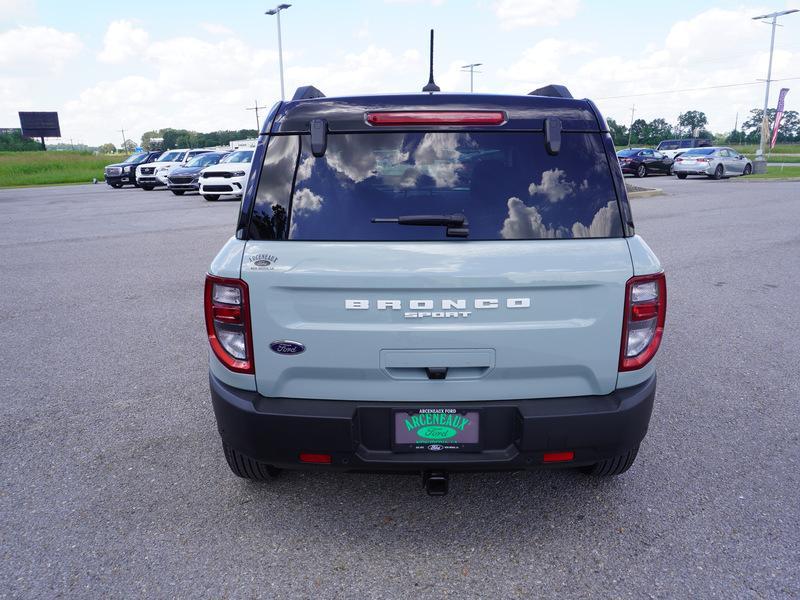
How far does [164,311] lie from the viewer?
6.88m

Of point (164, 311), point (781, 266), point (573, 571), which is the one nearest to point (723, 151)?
point (781, 266)

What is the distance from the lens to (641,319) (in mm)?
2646

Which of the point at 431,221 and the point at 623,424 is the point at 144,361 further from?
the point at 623,424

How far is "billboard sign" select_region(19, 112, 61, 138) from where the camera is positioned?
82938 mm

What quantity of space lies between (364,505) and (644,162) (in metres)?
31.9

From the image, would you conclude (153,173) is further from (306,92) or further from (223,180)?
(306,92)

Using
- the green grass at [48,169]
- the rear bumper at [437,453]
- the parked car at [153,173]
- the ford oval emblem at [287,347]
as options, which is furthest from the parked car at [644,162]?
the green grass at [48,169]

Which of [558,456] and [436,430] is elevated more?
[436,430]

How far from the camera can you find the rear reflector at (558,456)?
2.61 meters

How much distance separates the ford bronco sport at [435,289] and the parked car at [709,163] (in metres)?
29.3

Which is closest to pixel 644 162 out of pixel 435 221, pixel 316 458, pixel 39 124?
pixel 435 221

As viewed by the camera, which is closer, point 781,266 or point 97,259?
point 781,266

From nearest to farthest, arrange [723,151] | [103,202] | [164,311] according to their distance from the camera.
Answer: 1. [164,311]
2. [103,202]
3. [723,151]

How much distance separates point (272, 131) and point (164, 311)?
4.75 metres
